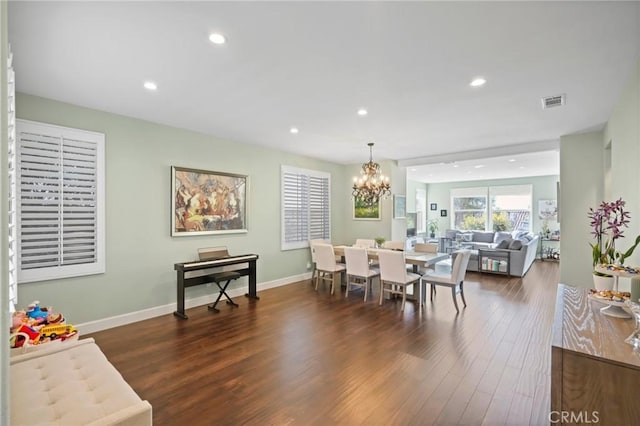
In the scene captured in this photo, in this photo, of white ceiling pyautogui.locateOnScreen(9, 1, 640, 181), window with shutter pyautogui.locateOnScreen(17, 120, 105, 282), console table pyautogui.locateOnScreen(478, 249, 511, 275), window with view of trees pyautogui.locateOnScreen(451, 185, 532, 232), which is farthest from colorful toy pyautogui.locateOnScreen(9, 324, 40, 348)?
window with view of trees pyautogui.locateOnScreen(451, 185, 532, 232)

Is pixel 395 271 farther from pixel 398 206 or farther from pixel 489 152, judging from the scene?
pixel 489 152

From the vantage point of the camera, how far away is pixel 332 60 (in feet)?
8.18

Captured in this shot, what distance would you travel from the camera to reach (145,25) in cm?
204

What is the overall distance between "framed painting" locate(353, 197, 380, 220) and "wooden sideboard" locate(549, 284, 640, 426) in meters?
5.54

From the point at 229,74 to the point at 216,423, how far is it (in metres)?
2.83

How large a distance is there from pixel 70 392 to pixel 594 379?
2.55 metres

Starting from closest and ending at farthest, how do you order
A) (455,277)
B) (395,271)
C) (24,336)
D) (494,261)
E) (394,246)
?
(24,336) → (455,277) → (395,271) → (394,246) → (494,261)

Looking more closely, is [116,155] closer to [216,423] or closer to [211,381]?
[211,381]

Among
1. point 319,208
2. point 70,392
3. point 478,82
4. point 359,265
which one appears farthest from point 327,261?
point 70,392

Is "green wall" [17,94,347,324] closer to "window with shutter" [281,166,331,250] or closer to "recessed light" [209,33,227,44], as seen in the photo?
"window with shutter" [281,166,331,250]

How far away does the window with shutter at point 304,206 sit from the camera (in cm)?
611

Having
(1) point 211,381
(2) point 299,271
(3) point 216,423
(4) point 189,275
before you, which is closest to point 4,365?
(3) point 216,423

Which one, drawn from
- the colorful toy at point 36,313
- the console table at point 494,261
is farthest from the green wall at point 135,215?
the console table at point 494,261

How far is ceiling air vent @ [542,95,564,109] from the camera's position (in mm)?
3229
